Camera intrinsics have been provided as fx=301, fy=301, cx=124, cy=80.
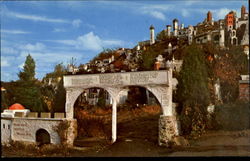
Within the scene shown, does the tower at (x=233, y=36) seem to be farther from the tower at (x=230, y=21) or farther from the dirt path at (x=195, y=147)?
the dirt path at (x=195, y=147)

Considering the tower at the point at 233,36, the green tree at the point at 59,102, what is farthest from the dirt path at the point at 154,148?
the tower at the point at 233,36

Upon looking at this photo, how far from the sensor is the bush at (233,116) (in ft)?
38.8

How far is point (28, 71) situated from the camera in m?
14.4

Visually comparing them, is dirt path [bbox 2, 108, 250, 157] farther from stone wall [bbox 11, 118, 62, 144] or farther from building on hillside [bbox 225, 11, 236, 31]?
building on hillside [bbox 225, 11, 236, 31]

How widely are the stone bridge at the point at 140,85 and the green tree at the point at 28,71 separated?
3.33 m

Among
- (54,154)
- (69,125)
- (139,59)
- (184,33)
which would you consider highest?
(184,33)

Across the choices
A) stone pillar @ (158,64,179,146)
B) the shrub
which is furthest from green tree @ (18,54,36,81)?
stone pillar @ (158,64,179,146)

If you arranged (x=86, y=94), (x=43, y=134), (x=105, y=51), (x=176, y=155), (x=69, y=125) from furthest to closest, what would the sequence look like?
(x=105, y=51), (x=86, y=94), (x=43, y=134), (x=69, y=125), (x=176, y=155)

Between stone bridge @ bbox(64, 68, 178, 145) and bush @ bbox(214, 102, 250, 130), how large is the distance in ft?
7.63

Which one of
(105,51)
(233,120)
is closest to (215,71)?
(233,120)

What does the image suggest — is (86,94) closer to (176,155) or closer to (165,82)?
(165,82)

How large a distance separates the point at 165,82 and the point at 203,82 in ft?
10.1

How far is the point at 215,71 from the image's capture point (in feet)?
51.5

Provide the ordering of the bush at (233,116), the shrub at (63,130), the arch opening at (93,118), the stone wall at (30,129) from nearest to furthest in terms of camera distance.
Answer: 1. the shrub at (63,130)
2. the stone wall at (30,129)
3. the bush at (233,116)
4. the arch opening at (93,118)
